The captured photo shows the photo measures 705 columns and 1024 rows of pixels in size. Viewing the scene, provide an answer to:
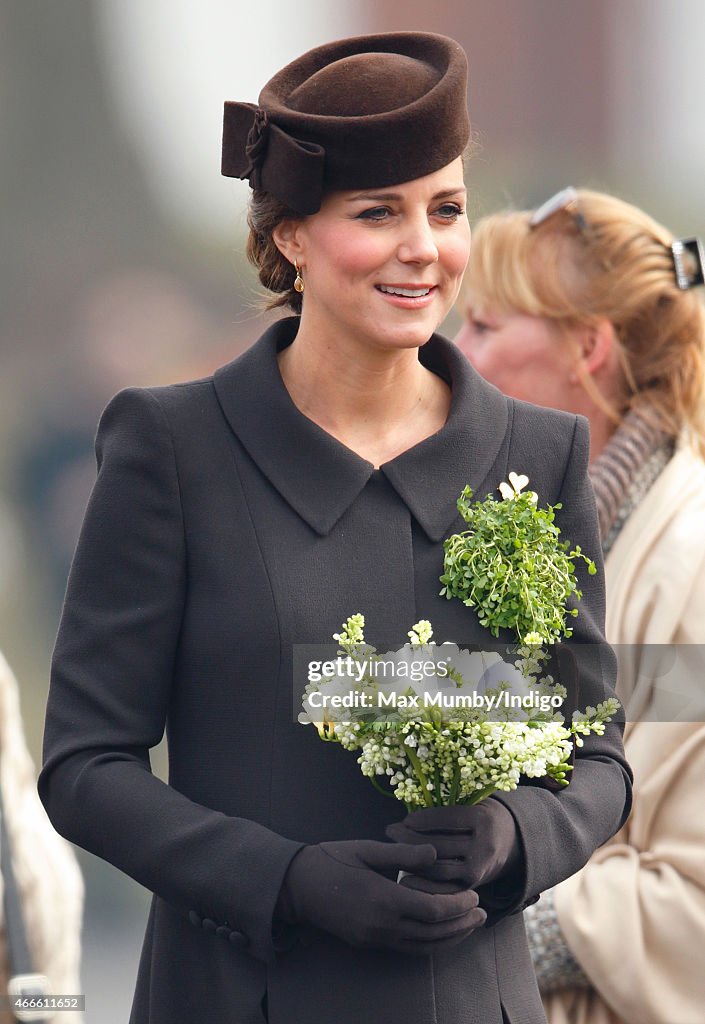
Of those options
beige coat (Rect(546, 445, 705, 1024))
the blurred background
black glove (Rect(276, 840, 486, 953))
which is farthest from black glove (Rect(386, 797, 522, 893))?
the blurred background

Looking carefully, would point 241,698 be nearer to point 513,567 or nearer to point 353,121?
point 513,567

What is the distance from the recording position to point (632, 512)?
289cm

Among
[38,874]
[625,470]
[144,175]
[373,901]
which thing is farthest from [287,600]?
[144,175]

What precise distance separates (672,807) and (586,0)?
247 cm

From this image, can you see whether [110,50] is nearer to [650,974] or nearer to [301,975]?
[650,974]

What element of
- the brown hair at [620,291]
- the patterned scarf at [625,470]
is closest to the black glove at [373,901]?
the patterned scarf at [625,470]

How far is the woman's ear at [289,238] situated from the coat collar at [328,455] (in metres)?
0.12

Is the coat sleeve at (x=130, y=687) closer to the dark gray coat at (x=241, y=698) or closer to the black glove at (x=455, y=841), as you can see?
the dark gray coat at (x=241, y=698)

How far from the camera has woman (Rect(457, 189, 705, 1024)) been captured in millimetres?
2605

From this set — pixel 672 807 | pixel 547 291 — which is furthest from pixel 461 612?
pixel 547 291

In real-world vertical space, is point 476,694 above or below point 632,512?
above

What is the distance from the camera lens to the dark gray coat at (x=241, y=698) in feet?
5.69

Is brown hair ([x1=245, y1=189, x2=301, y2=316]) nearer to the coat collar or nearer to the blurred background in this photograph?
the coat collar

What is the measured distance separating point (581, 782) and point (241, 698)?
407 millimetres
